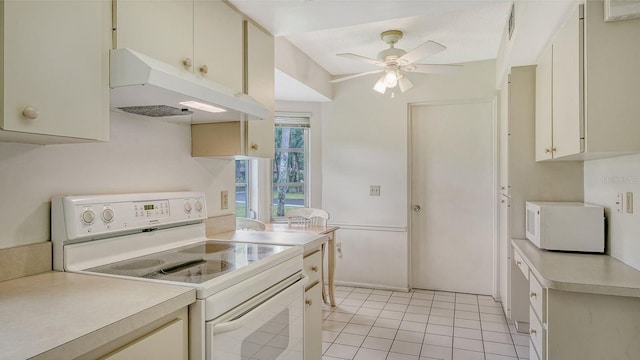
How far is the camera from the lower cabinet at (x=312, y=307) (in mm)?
1985

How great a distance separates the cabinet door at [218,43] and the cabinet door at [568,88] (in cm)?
164

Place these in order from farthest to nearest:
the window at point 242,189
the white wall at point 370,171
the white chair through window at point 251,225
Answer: the window at point 242,189 → the white wall at point 370,171 → the white chair through window at point 251,225

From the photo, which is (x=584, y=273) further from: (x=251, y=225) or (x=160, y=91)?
(x=251, y=225)

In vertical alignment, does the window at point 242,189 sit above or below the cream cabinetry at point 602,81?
below

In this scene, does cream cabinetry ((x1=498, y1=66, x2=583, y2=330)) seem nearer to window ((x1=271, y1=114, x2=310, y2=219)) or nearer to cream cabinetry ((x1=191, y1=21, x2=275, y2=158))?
cream cabinetry ((x1=191, y1=21, x2=275, y2=158))

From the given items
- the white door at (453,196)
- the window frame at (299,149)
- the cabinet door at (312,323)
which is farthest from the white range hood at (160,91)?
the white door at (453,196)

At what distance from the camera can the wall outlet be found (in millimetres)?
2307

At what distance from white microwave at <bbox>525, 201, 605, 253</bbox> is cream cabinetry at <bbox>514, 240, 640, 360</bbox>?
43 centimetres

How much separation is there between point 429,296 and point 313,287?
2.19 meters

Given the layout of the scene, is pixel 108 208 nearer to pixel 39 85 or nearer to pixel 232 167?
pixel 39 85

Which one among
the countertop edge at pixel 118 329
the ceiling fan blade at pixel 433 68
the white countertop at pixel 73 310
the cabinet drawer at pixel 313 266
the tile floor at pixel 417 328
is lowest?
the tile floor at pixel 417 328

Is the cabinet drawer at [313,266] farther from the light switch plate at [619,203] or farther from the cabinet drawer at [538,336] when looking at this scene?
the light switch plate at [619,203]

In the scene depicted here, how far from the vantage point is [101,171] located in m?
1.55

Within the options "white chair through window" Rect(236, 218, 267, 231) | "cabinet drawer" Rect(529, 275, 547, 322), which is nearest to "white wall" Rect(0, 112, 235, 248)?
"white chair through window" Rect(236, 218, 267, 231)
